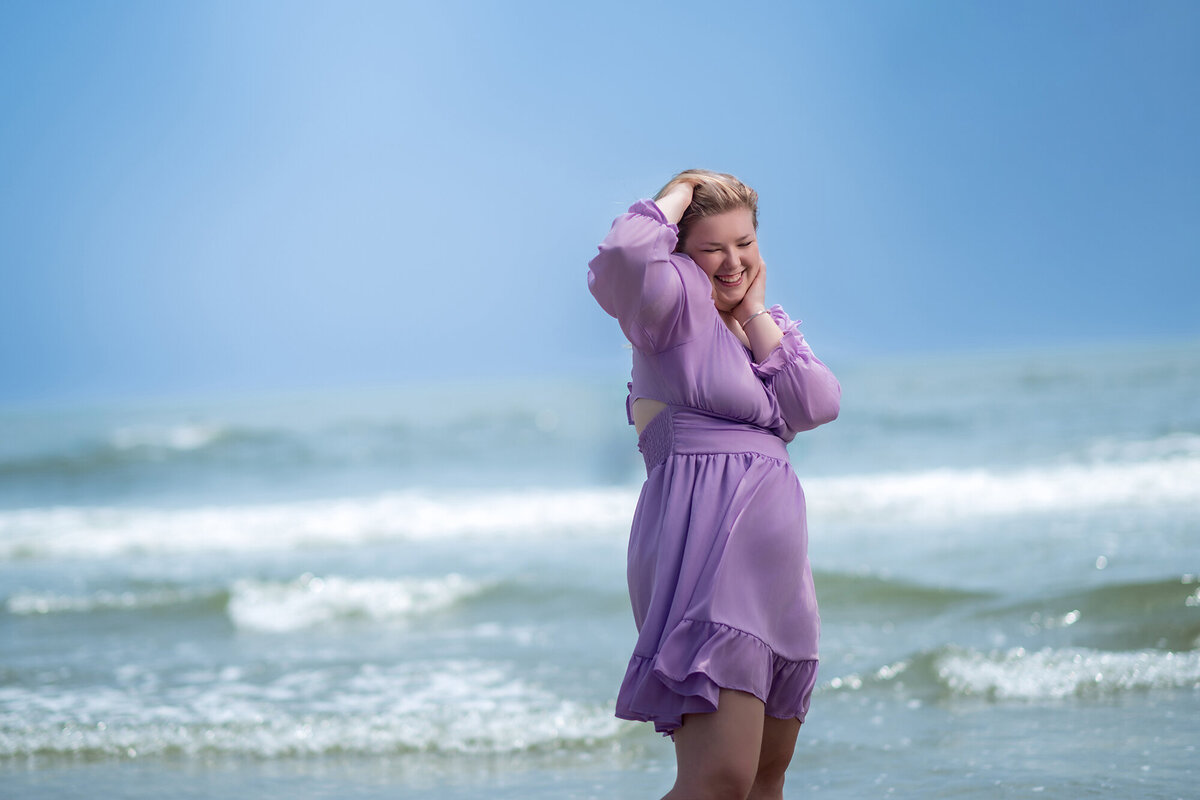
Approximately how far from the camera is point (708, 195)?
7.53 feet

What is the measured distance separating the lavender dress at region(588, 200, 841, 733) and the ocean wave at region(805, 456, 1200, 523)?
7.31m

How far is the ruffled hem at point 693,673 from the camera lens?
210 cm

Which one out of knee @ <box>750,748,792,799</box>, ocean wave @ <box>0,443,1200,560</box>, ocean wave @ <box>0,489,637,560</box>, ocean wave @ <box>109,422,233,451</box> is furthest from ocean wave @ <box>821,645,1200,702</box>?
ocean wave @ <box>109,422,233,451</box>

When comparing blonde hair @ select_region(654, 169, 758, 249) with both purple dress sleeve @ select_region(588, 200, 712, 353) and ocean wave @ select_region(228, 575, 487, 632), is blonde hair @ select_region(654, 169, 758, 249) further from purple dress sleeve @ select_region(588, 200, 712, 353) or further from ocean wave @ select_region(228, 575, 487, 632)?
ocean wave @ select_region(228, 575, 487, 632)

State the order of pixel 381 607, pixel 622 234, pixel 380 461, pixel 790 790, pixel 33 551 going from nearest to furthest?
pixel 622 234 → pixel 790 790 → pixel 381 607 → pixel 33 551 → pixel 380 461

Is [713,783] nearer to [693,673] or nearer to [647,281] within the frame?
[693,673]

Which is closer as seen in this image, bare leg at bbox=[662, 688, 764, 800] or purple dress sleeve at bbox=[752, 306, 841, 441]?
bare leg at bbox=[662, 688, 764, 800]

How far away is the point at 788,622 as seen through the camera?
226 centimetres

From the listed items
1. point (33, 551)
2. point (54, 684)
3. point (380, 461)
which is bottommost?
point (54, 684)

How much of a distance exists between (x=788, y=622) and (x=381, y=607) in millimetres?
5203

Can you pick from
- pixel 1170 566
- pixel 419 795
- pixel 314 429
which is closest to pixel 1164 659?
pixel 1170 566

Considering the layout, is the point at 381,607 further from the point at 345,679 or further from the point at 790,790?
the point at 790,790

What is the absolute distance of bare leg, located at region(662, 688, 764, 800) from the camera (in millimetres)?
2098

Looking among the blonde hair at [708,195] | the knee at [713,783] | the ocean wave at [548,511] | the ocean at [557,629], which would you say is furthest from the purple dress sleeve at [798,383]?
the ocean wave at [548,511]
